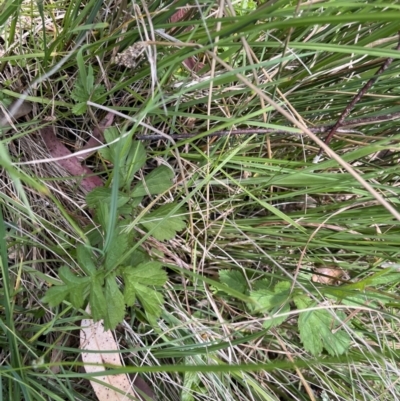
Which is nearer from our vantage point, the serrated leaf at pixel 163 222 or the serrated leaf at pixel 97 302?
the serrated leaf at pixel 97 302

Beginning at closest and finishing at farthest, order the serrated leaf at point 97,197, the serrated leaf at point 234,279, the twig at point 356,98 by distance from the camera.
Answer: the twig at point 356,98
the serrated leaf at point 97,197
the serrated leaf at point 234,279

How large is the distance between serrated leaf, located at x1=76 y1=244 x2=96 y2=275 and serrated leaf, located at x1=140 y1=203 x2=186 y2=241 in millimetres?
145

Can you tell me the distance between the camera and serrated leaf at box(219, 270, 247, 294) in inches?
42.2

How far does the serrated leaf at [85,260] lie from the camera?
880mm

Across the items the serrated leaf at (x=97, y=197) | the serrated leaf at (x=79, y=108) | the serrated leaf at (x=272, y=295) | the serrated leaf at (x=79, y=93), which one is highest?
the serrated leaf at (x=79, y=93)

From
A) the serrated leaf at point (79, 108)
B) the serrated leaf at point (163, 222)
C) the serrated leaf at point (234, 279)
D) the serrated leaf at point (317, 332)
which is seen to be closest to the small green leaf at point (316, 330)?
the serrated leaf at point (317, 332)

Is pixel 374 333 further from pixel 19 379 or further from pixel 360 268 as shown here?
pixel 19 379

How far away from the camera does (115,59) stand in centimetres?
95

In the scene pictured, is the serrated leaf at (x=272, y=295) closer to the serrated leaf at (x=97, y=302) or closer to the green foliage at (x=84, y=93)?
the serrated leaf at (x=97, y=302)

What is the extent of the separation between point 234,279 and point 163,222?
0.83ft

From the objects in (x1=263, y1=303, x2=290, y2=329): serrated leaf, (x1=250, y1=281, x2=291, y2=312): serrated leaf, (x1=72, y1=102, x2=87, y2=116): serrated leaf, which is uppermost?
(x1=72, y1=102, x2=87, y2=116): serrated leaf

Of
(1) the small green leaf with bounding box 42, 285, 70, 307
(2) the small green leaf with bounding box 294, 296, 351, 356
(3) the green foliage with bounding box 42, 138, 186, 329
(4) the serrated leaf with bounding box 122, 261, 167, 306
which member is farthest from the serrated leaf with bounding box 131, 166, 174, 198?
(2) the small green leaf with bounding box 294, 296, 351, 356

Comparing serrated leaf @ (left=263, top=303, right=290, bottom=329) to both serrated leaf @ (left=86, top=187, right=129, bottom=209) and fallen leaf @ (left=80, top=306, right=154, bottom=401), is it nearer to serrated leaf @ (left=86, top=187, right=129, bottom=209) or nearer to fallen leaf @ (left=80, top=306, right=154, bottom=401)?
fallen leaf @ (left=80, top=306, right=154, bottom=401)

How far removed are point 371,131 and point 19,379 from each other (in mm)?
959
